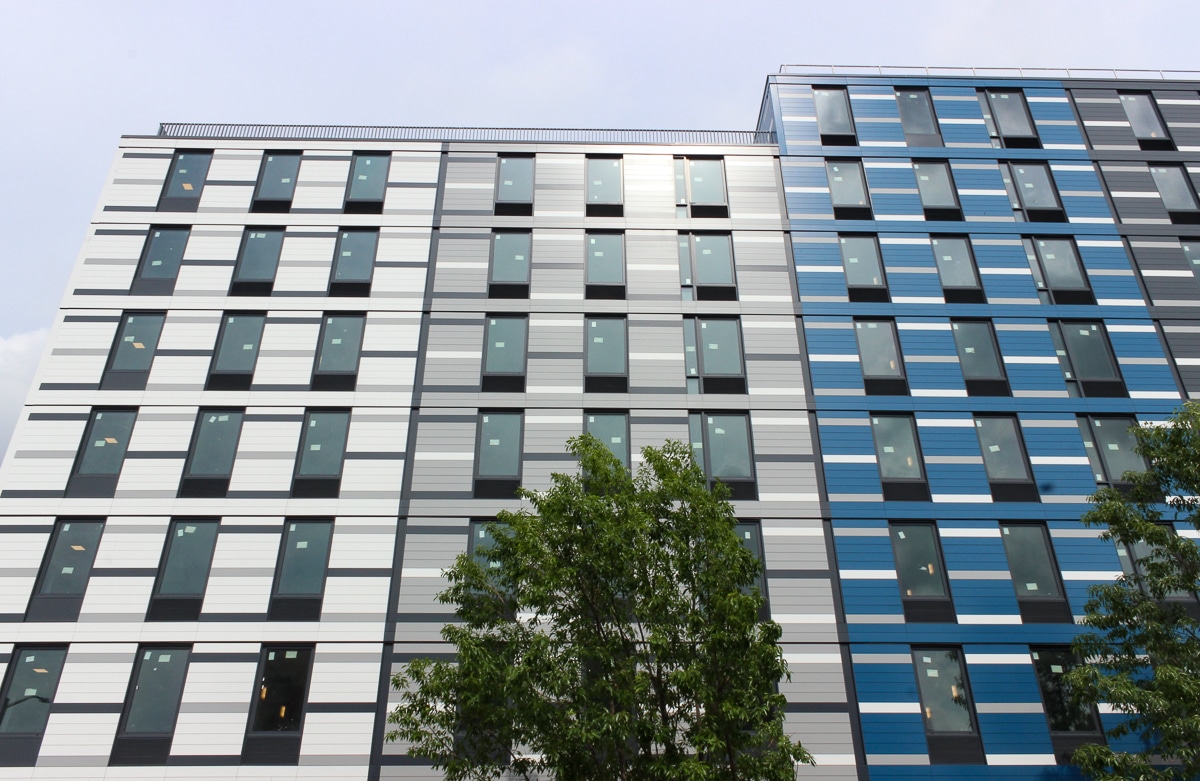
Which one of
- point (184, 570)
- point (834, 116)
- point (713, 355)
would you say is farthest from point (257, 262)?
point (834, 116)

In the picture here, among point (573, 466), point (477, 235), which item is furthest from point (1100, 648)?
point (477, 235)

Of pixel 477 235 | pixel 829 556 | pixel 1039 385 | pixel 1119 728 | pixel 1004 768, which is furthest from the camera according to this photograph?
pixel 477 235

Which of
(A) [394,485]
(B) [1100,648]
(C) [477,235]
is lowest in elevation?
(B) [1100,648]

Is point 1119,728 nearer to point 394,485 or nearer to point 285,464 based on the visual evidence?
point 394,485

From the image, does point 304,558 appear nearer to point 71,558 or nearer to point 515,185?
point 71,558

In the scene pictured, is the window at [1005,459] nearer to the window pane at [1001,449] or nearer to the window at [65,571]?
the window pane at [1001,449]

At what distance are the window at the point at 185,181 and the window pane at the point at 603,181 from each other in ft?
46.9

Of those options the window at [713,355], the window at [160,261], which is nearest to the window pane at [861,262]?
the window at [713,355]

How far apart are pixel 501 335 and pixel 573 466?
5.31 m

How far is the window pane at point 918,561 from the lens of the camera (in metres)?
22.9

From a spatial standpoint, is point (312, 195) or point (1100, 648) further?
point (312, 195)

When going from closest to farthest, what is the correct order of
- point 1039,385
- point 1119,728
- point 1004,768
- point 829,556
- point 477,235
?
1. point 1119,728
2. point 1004,768
3. point 829,556
4. point 1039,385
5. point 477,235

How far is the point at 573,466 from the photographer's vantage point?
24594 millimetres

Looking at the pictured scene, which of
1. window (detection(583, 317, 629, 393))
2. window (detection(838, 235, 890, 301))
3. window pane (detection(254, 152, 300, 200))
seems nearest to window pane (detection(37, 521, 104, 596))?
window pane (detection(254, 152, 300, 200))
